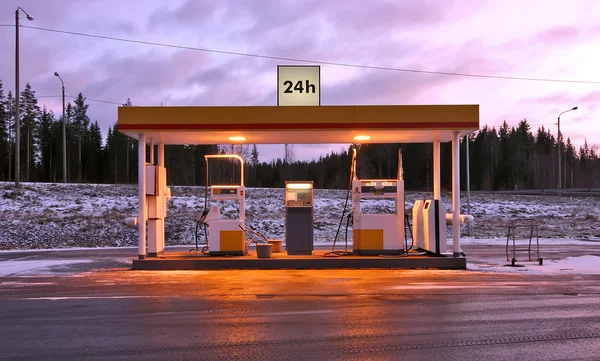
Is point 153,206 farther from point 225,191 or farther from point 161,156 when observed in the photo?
point 161,156

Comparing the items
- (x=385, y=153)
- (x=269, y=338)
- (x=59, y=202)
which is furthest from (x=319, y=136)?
(x=385, y=153)

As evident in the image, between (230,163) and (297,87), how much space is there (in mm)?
70283

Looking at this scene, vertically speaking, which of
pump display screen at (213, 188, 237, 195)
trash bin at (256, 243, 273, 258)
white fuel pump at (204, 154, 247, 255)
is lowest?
trash bin at (256, 243, 273, 258)

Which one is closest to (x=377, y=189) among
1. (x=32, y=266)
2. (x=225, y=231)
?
(x=225, y=231)

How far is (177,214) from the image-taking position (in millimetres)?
30297

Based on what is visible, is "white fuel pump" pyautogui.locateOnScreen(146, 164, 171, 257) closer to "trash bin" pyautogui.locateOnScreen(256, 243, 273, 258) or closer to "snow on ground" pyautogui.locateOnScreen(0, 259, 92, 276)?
"snow on ground" pyautogui.locateOnScreen(0, 259, 92, 276)

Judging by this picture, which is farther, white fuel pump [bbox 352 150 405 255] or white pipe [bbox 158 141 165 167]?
white pipe [bbox 158 141 165 167]

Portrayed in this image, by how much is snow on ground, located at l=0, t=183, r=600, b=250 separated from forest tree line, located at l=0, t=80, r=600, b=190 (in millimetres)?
32319

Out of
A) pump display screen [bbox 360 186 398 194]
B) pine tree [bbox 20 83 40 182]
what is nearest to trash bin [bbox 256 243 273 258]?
pump display screen [bbox 360 186 398 194]

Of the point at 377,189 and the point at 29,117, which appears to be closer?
the point at 377,189

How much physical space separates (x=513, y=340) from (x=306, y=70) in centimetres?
1019

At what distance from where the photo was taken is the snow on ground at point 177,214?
25438mm

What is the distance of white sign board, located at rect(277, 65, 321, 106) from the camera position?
15156mm

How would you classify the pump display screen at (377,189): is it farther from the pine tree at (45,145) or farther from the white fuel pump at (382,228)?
the pine tree at (45,145)
